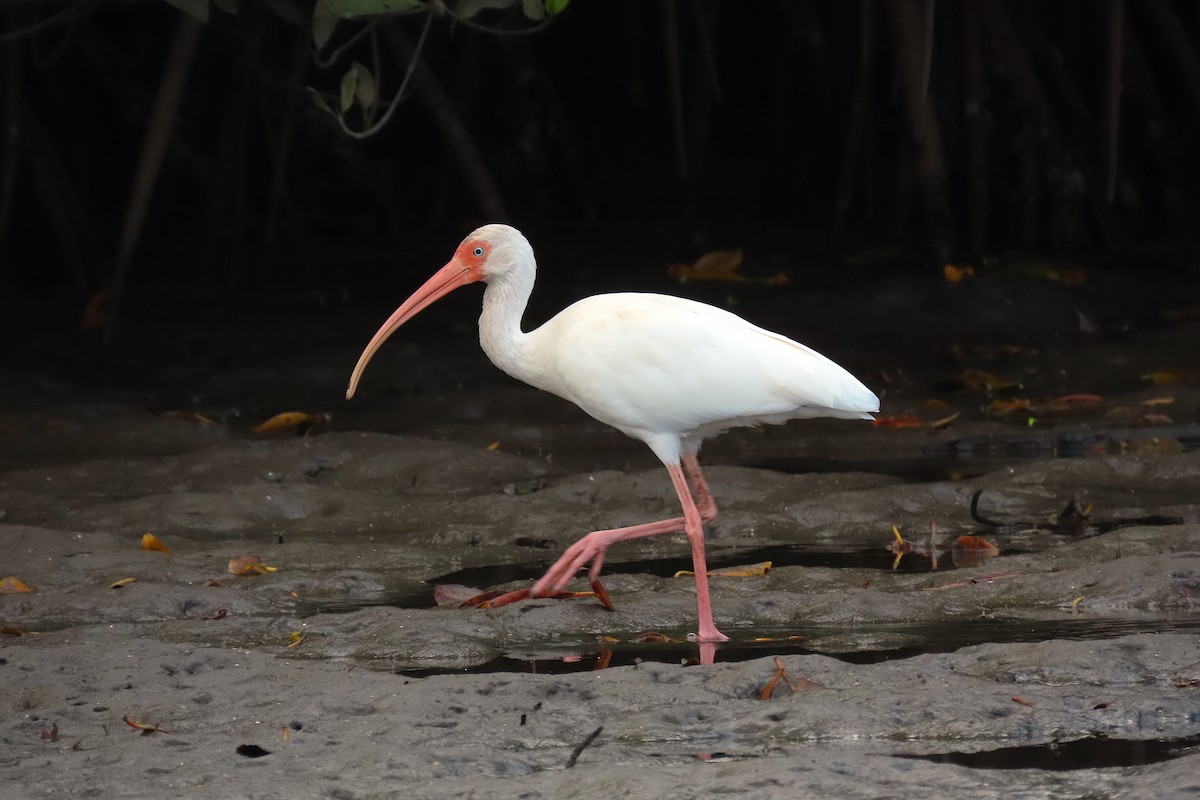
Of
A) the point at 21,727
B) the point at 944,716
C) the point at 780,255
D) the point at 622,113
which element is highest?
the point at 622,113

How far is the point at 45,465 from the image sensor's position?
22.7ft

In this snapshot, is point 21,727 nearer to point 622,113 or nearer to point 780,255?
point 780,255

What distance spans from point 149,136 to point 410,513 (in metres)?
3.05

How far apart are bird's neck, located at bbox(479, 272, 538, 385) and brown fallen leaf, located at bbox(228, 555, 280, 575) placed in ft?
2.98

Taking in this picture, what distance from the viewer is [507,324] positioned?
529 cm

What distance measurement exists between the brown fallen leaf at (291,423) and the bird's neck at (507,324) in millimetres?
2491

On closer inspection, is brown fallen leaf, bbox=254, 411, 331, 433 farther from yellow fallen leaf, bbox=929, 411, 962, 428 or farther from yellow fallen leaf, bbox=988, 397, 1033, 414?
yellow fallen leaf, bbox=988, 397, 1033, 414

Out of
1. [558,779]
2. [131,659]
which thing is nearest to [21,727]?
[131,659]

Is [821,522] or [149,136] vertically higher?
[149,136]

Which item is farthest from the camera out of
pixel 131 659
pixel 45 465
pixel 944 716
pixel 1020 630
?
pixel 45 465

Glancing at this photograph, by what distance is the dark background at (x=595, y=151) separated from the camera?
9.70 metres

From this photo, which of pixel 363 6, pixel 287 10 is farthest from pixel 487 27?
pixel 363 6

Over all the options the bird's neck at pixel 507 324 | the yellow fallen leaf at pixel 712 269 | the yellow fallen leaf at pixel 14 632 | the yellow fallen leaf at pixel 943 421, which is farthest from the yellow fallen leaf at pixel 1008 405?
the yellow fallen leaf at pixel 14 632

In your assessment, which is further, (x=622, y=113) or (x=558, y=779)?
(x=622, y=113)
